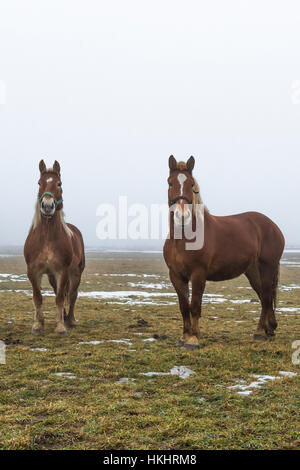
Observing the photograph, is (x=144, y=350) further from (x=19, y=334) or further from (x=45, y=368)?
(x=19, y=334)

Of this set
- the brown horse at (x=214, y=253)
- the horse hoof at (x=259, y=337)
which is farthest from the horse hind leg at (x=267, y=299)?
the horse hoof at (x=259, y=337)

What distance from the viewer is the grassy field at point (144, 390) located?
142 inches

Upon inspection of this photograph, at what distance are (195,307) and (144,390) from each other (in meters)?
2.63

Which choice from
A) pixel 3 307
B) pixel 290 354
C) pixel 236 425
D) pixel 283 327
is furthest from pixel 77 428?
pixel 3 307

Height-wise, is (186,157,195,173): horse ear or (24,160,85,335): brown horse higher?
(186,157,195,173): horse ear

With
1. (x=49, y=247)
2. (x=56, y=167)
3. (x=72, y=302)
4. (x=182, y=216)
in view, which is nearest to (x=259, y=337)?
(x=182, y=216)

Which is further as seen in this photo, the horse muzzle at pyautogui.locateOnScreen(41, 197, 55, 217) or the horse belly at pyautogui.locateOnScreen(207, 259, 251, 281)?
the horse muzzle at pyautogui.locateOnScreen(41, 197, 55, 217)

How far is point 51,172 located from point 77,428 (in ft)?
20.2

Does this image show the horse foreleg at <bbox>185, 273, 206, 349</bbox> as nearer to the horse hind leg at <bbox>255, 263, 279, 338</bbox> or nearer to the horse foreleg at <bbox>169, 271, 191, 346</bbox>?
the horse foreleg at <bbox>169, 271, 191, 346</bbox>

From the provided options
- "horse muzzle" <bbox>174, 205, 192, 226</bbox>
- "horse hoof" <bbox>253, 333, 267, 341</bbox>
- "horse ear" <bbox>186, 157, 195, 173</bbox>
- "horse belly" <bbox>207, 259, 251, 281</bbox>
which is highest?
"horse ear" <bbox>186, 157, 195, 173</bbox>

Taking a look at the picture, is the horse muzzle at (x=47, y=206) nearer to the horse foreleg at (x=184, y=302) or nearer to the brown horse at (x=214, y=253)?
the brown horse at (x=214, y=253)

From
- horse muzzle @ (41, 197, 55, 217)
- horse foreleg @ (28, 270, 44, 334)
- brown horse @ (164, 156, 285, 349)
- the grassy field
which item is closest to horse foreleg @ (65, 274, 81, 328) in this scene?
the grassy field

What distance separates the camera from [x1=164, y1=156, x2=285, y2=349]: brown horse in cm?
727

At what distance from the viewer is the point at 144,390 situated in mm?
5023
